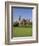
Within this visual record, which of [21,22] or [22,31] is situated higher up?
[21,22]

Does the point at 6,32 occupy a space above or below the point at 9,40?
above
